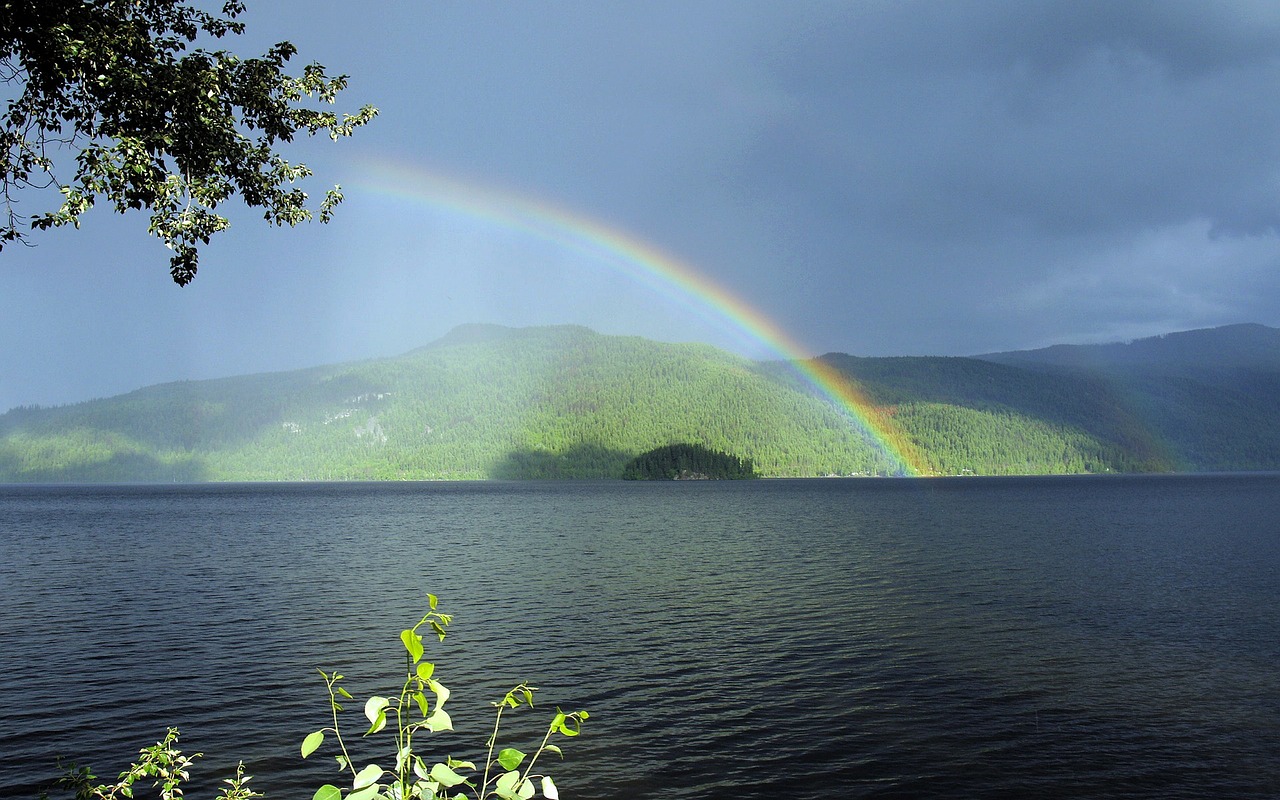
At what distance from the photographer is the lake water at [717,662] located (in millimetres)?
22469

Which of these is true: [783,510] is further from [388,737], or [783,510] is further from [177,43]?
[177,43]

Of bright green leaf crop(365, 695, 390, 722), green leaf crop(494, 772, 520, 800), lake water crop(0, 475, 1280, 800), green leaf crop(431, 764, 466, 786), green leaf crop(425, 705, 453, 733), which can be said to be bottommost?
lake water crop(0, 475, 1280, 800)

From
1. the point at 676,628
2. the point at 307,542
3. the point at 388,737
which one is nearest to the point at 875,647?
the point at 676,628

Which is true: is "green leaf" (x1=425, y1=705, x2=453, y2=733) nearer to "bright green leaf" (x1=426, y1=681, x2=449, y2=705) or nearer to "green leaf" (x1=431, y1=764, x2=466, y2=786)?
"bright green leaf" (x1=426, y1=681, x2=449, y2=705)

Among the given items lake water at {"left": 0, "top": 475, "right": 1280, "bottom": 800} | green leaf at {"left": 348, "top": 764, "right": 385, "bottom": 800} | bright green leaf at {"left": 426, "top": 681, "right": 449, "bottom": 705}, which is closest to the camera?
green leaf at {"left": 348, "top": 764, "right": 385, "bottom": 800}

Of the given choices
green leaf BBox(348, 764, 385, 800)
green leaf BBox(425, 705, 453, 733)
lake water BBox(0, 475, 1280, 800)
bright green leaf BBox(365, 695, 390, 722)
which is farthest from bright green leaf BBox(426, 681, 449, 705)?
lake water BBox(0, 475, 1280, 800)

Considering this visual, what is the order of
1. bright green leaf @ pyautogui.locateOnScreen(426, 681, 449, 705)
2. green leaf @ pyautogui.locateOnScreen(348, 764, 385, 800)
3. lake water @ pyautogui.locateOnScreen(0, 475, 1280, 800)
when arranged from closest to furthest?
green leaf @ pyautogui.locateOnScreen(348, 764, 385, 800) → bright green leaf @ pyautogui.locateOnScreen(426, 681, 449, 705) → lake water @ pyautogui.locateOnScreen(0, 475, 1280, 800)

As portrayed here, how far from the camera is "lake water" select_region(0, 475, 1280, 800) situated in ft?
73.7

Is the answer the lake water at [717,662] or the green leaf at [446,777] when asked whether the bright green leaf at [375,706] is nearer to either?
the green leaf at [446,777]

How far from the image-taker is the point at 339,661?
34.6m

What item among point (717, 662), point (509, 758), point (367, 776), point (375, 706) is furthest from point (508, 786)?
point (717, 662)

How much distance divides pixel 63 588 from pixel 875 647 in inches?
2118

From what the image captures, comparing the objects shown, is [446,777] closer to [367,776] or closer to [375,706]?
[367,776]

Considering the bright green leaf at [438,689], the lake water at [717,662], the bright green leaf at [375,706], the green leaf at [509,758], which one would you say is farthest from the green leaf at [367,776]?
the lake water at [717,662]
